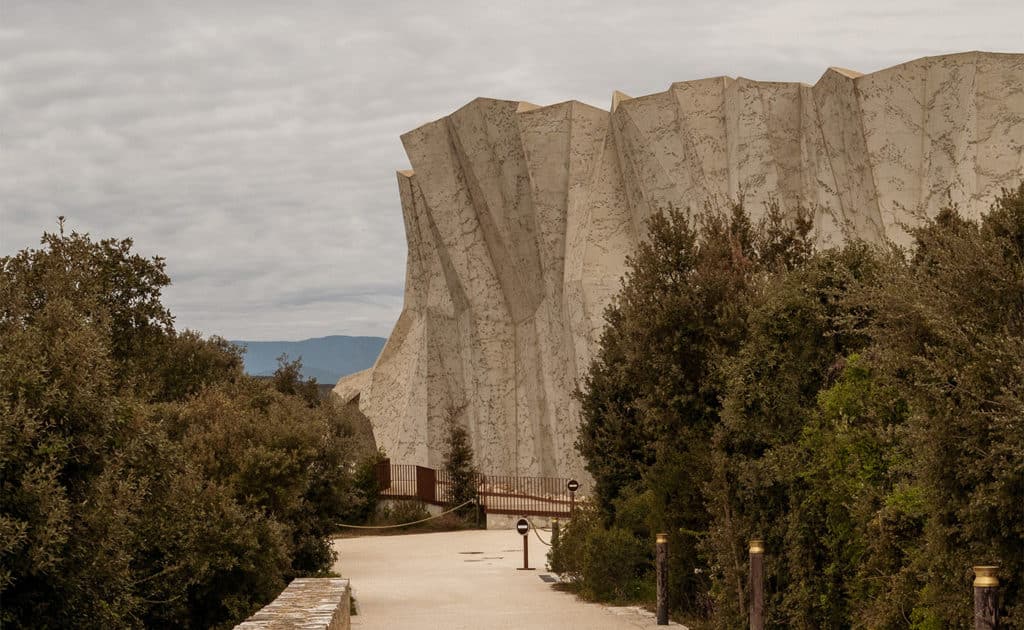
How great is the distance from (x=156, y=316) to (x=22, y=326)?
1375 cm

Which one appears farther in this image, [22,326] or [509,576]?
[509,576]

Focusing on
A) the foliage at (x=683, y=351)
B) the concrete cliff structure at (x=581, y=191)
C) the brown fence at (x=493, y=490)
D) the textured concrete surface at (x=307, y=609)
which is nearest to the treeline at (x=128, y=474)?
the textured concrete surface at (x=307, y=609)

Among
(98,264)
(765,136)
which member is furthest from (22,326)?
(765,136)

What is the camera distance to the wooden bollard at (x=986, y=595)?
6.20 meters

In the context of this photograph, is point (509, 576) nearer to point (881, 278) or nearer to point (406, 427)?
point (881, 278)

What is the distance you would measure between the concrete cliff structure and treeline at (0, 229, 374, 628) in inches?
671

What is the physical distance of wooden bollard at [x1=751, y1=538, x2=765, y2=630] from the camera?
33.3ft

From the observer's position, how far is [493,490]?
1494 inches

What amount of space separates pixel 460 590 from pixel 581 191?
2557cm

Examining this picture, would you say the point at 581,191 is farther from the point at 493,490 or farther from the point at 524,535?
the point at 524,535

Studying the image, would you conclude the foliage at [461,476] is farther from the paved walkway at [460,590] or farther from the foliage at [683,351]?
the foliage at [683,351]

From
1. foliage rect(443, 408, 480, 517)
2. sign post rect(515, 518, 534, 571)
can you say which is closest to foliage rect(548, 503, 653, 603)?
sign post rect(515, 518, 534, 571)

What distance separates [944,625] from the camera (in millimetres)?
7160

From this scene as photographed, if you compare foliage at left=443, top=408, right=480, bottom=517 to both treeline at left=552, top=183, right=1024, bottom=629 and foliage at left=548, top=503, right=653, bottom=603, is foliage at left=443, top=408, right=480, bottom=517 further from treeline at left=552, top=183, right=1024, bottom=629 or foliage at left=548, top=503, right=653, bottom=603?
foliage at left=548, top=503, right=653, bottom=603
